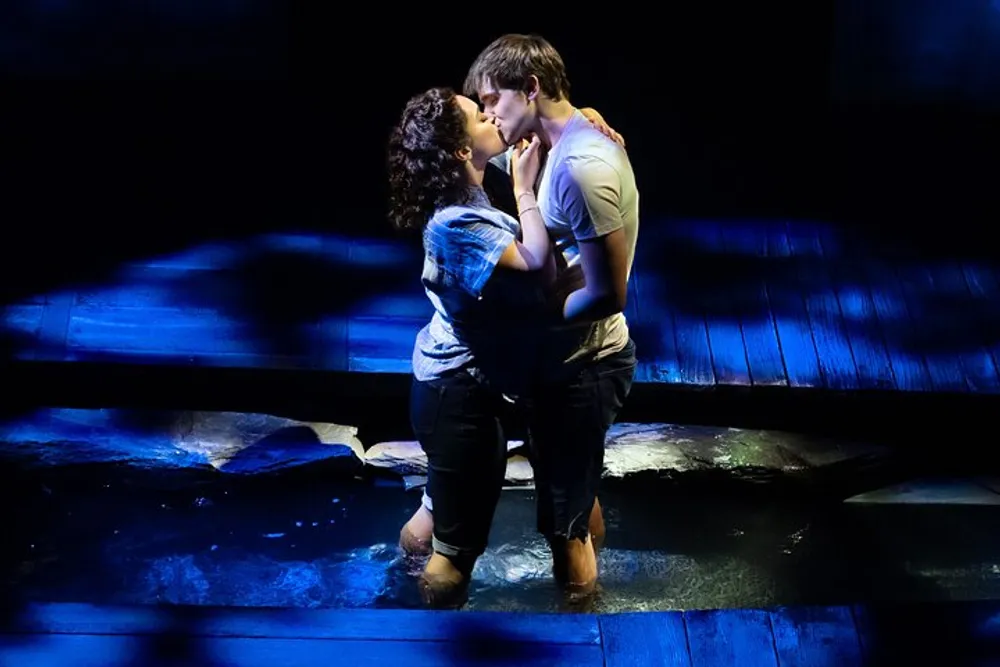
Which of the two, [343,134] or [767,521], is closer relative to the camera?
[767,521]

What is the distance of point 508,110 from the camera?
229 cm

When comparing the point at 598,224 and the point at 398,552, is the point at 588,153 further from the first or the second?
the point at 398,552

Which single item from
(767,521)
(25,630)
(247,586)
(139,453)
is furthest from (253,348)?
(767,521)

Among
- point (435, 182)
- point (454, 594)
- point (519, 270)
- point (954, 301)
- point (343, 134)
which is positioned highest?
point (435, 182)

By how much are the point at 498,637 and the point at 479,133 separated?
3.54 ft

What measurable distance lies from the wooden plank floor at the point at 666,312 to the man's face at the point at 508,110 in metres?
1.36

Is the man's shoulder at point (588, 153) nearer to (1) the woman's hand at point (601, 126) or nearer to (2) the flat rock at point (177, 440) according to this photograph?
(1) the woman's hand at point (601, 126)

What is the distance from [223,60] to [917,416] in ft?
10.6

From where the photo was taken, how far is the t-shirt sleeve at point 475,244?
2.23 meters

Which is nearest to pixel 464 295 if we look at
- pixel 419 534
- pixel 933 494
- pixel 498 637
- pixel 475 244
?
pixel 475 244

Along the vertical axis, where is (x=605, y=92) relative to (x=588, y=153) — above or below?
below

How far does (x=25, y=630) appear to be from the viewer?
2.18 metres

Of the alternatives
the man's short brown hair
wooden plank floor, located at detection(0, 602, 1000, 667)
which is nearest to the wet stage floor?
wooden plank floor, located at detection(0, 602, 1000, 667)

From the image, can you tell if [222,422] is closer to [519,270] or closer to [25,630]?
[25,630]
